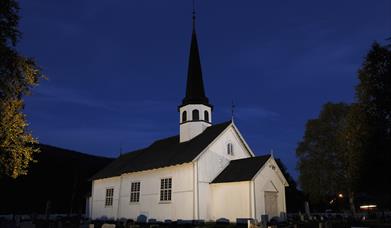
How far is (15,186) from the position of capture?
4153cm

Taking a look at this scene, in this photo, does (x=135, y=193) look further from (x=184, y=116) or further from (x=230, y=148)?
(x=230, y=148)

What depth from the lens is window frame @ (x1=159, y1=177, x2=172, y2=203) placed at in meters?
28.5

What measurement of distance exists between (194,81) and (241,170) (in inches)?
413

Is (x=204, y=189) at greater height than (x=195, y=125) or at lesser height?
lesser

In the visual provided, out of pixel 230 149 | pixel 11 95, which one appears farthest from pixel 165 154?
pixel 11 95

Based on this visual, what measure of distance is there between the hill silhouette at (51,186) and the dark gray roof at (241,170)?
62.9ft

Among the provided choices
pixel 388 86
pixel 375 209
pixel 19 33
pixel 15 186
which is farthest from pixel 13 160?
pixel 375 209

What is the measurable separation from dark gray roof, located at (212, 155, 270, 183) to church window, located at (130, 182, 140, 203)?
7.51 meters

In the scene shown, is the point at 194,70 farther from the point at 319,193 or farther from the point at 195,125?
the point at 319,193

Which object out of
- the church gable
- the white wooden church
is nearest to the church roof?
the white wooden church

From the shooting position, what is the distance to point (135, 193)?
3175cm

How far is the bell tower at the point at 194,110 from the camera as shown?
106 feet

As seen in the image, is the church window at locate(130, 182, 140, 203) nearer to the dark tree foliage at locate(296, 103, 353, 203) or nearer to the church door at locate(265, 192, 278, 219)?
the church door at locate(265, 192, 278, 219)

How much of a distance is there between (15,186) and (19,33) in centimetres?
3287
